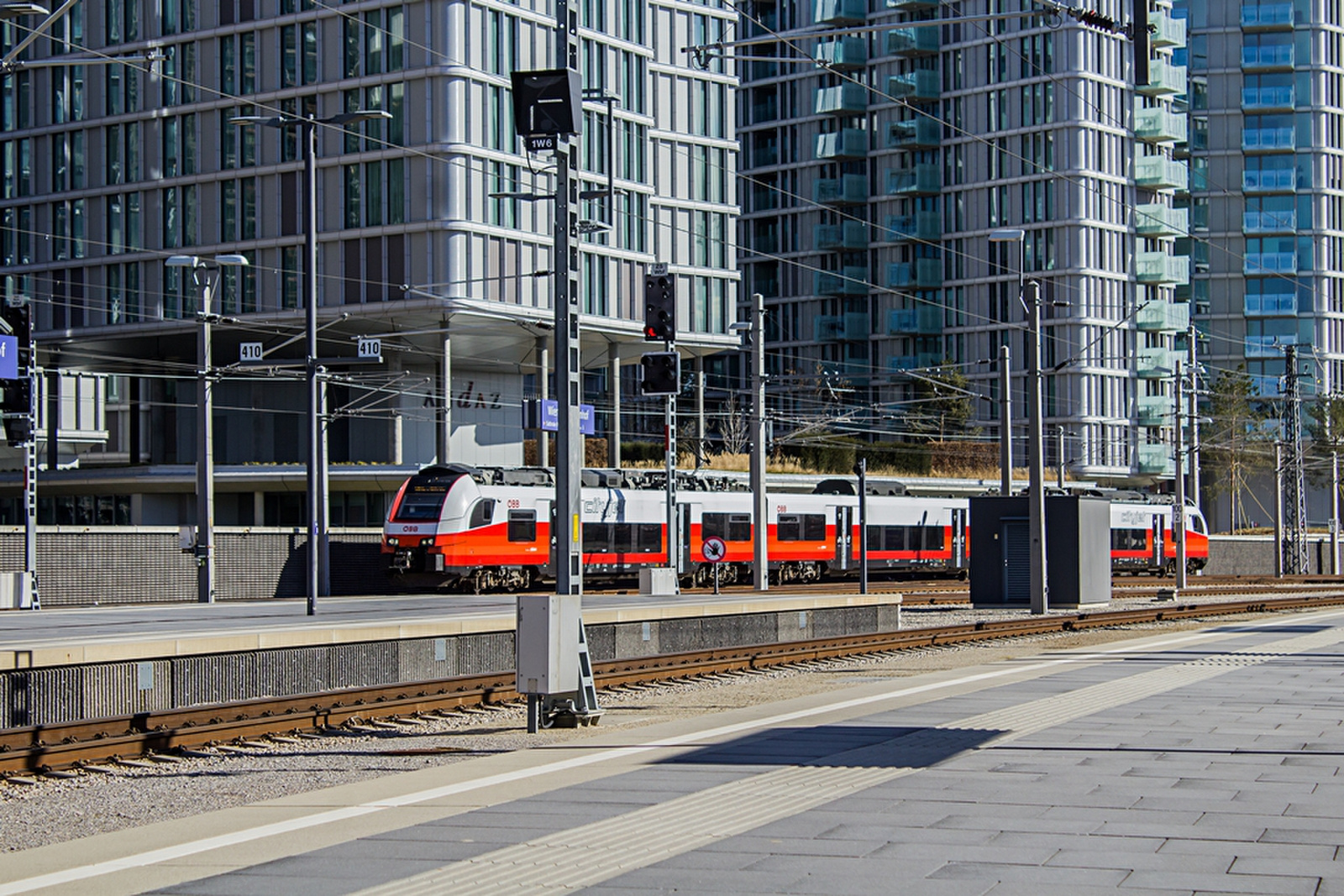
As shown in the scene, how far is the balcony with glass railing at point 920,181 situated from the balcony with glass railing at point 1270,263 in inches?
1029

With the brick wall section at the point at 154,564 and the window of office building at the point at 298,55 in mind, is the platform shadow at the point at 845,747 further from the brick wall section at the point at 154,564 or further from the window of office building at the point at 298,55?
the window of office building at the point at 298,55

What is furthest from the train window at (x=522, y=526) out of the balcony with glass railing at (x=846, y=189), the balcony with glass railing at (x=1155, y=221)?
the balcony with glass railing at (x=1155, y=221)

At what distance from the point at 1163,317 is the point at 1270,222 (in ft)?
62.2

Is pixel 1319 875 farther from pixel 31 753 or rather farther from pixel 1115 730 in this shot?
pixel 31 753

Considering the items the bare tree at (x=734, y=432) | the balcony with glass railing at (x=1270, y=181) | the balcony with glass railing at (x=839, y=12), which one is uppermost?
the balcony with glass railing at (x=839, y=12)

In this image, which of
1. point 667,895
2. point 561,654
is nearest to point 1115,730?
point 561,654

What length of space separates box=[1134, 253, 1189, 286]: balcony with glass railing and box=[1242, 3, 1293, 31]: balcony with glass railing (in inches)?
887

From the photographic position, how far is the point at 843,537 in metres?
55.8

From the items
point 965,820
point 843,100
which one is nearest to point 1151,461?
point 843,100

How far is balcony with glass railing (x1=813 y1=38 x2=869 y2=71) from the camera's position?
100000 millimetres

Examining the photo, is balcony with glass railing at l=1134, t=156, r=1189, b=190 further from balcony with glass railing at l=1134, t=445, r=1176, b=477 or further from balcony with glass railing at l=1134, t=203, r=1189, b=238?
balcony with glass railing at l=1134, t=445, r=1176, b=477

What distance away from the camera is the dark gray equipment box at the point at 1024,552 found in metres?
38.8

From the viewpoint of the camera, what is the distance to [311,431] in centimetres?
2995

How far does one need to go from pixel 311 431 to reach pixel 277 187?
1569 inches
